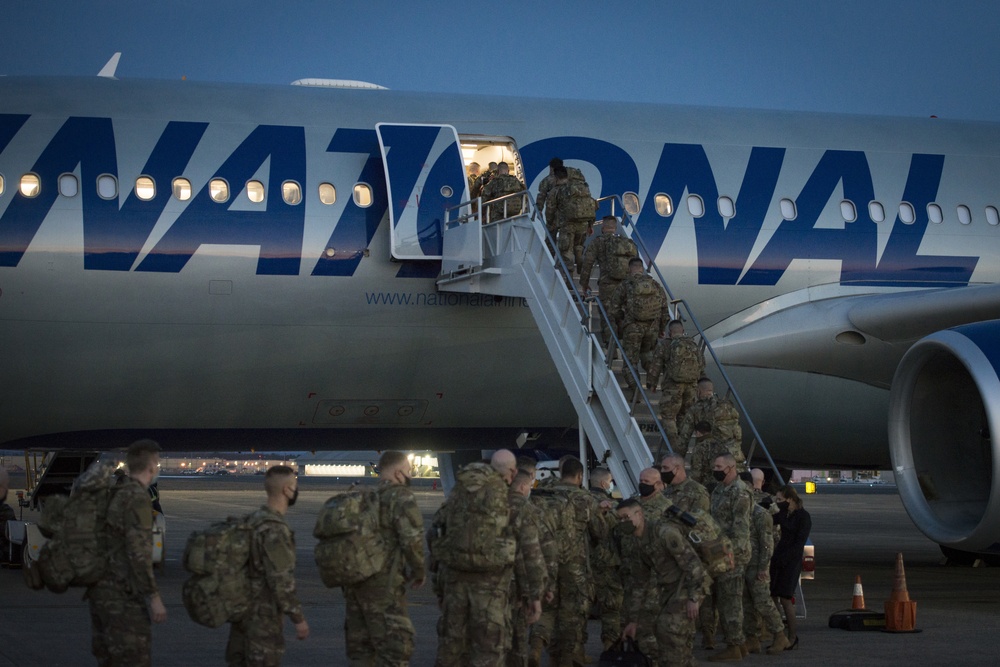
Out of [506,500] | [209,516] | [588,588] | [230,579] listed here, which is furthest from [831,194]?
[209,516]

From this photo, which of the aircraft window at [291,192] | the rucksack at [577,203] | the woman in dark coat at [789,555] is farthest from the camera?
the aircraft window at [291,192]

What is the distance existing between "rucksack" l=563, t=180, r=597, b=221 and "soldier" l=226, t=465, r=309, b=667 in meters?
6.78

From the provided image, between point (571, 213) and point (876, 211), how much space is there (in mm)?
4394

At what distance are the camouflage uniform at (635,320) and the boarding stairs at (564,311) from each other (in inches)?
5.2

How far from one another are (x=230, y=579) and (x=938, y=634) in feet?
21.7

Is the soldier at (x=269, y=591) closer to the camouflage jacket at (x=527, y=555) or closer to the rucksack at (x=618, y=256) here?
the camouflage jacket at (x=527, y=555)

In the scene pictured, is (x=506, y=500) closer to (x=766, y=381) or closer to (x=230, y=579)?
(x=230, y=579)

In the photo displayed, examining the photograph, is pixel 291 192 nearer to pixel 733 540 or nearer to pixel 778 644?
pixel 733 540

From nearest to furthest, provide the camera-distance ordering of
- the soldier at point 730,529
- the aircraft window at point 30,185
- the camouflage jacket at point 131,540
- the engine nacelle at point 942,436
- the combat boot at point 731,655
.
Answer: the camouflage jacket at point 131,540
the soldier at point 730,529
the combat boot at point 731,655
the engine nacelle at point 942,436
the aircraft window at point 30,185

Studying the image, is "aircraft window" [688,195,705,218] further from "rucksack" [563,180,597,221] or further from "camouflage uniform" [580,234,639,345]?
"camouflage uniform" [580,234,639,345]

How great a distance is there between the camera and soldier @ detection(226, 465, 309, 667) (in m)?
6.21

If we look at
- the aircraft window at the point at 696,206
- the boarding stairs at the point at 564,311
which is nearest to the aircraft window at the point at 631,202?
the boarding stairs at the point at 564,311

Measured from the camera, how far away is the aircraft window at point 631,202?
1435cm

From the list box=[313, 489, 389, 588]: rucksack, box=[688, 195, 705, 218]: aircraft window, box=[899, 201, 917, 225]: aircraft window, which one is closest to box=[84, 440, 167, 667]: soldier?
box=[313, 489, 389, 588]: rucksack
